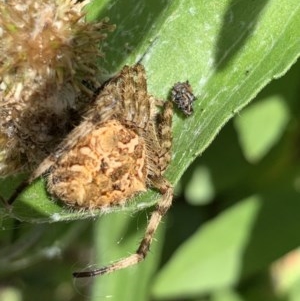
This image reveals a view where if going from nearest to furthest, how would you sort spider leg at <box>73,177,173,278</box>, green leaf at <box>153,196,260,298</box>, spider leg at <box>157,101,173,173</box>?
spider leg at <box>157,101,173,173</box>
spider leg at <box>73,177,173,278</box>
green leaf at <box>153,196,260,298</box>

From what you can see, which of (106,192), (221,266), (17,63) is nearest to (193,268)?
(221,266)

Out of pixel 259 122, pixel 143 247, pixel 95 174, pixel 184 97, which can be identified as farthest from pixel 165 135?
pixel 259 122

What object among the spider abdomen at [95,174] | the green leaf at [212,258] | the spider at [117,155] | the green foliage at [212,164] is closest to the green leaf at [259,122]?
the green foliage at [212,164]

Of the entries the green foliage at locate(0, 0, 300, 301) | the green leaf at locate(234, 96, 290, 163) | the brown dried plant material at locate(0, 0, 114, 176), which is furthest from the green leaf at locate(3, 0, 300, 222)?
the green leaf at locate(234, 96, 290, 163)

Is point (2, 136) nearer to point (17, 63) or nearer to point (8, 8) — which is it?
point (17, 63)

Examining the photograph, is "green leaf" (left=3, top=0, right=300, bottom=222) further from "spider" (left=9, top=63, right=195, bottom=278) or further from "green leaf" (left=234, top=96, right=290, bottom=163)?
"green leaf" (left=234, top=96, right=290, bottom=163)
